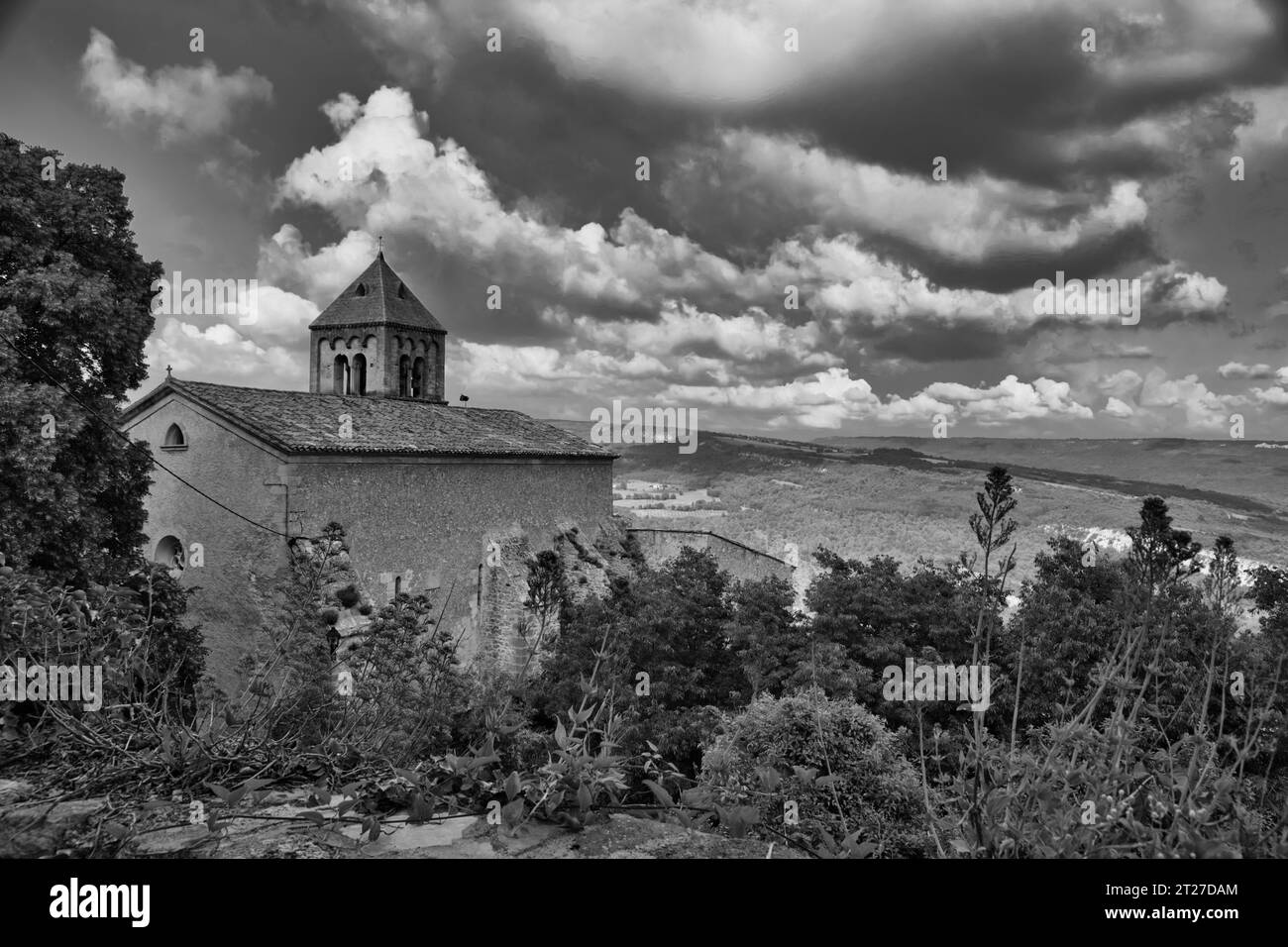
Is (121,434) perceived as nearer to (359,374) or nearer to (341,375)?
(359,374)

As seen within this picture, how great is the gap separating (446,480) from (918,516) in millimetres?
16077

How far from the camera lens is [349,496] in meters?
19.9

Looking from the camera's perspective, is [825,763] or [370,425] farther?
[370,425]

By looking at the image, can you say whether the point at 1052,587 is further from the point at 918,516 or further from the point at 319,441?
the point at 319,441

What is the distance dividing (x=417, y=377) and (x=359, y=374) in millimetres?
2239

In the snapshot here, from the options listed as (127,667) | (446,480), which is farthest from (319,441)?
(127,667)

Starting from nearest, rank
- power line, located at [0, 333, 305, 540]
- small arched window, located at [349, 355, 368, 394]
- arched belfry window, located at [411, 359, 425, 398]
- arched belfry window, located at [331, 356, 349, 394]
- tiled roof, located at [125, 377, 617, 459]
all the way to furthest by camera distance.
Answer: power line, located at [0, 333, 305, 540] → tiled roof, located at [125, 377, 617, 459] → small arched window, located at [349, 355, 368, 394] → arched belfry window, located at [331, 356, 349, 394] → arched belfry window, located at [411, 359, 425, 398]

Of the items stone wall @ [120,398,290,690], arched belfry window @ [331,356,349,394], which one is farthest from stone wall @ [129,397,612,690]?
arched belfry window @ [331,356,349,394]

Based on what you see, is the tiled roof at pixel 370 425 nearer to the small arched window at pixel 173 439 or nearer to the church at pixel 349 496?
the church at pixel 349 496

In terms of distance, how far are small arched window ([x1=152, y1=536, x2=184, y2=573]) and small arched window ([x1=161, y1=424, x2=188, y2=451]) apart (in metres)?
2.27

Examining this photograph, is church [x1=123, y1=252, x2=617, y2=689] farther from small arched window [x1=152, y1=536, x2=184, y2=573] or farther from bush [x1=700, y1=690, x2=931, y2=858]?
bush [x1=700, y1=690, x2=931, y2=858]

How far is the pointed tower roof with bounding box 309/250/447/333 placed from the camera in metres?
32.0

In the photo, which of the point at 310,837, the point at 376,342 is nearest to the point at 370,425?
the point at 376,342
